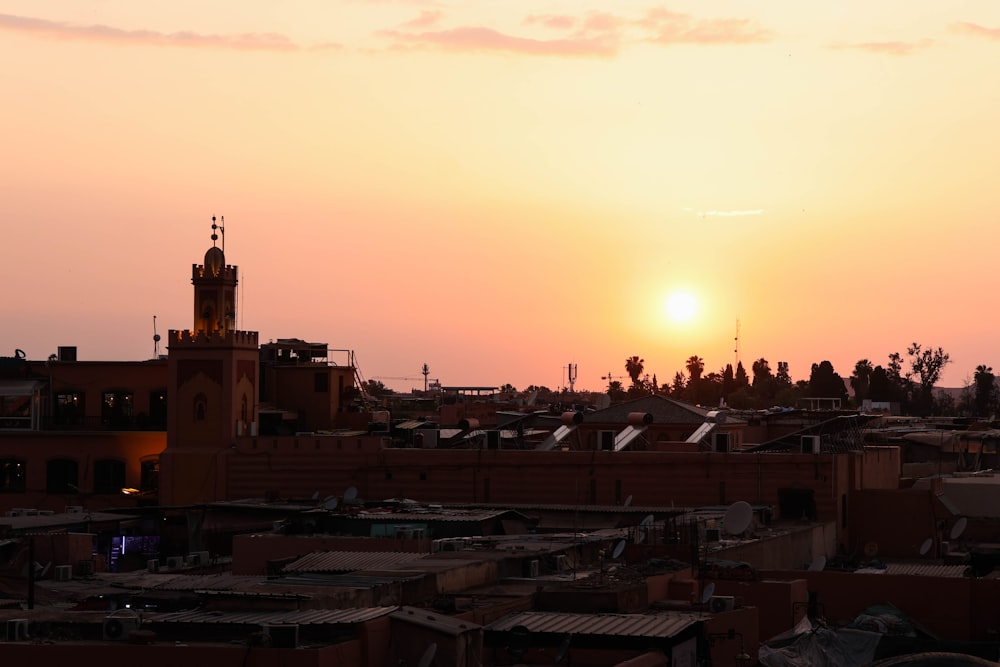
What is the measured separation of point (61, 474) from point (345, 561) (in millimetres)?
34153

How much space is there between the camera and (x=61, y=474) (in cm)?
6203

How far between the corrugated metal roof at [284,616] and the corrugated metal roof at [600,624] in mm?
2416

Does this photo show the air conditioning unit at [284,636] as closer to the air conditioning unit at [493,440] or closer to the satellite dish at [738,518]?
the satellite dish at [738,518]

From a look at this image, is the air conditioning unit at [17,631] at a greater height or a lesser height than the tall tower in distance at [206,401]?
lesser

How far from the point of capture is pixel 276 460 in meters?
54.3

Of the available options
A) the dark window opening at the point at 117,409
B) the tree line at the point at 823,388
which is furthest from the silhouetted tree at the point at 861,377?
the dark window opening at the point at 117,409

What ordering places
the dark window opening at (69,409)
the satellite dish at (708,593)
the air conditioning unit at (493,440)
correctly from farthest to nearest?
the dark window opening at (69,409), the air conditioning unit at (493,440), the satellite dish at (708,593)

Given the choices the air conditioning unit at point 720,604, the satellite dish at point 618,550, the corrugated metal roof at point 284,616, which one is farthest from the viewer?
the satellite dish at point 618,550

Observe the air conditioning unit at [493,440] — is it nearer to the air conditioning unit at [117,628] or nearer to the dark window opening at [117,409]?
the dark window opening at [117,409]

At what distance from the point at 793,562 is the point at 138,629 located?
23.7 m

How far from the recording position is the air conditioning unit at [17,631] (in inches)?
884

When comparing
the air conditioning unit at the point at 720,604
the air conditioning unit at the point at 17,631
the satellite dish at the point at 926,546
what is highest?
the air conditioning unit at the point at 17,631

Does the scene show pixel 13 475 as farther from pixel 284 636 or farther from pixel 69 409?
pixel 284 636

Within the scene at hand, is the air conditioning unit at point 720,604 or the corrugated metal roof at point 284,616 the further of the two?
the air conditioning unit at point 720,604
